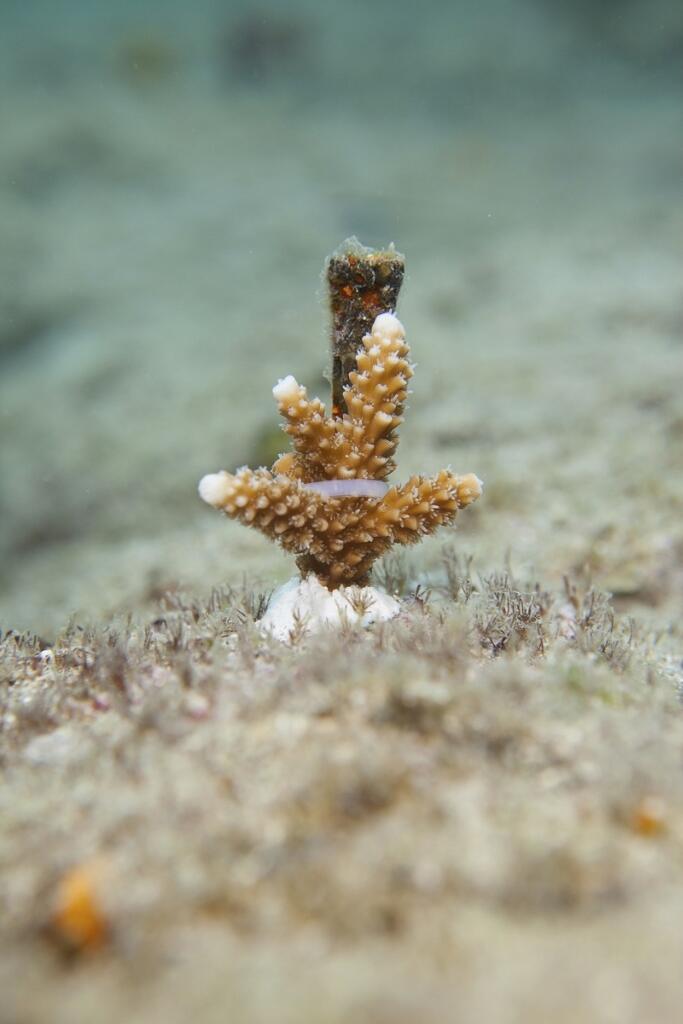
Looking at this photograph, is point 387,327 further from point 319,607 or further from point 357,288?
point 319,607

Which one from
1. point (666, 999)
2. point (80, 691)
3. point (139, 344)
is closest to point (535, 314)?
point (139, 344)

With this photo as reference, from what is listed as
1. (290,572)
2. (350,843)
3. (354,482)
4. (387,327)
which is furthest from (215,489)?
(290,572)

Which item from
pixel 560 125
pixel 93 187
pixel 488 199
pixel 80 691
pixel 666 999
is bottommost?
pixel 666 999

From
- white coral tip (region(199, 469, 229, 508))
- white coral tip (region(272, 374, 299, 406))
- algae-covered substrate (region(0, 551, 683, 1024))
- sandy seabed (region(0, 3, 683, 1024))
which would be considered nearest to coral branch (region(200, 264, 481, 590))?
white coral tip (region(272, 374, 299, 406))

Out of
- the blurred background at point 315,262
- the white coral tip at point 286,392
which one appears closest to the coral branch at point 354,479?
the white coral tip at point 286,392

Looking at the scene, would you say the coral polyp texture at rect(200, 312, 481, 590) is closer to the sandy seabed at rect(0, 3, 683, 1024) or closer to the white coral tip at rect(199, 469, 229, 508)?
the white coral tip at rect(199, 469, 229, 508)

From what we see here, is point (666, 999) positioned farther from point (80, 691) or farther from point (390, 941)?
point (80, 691)
